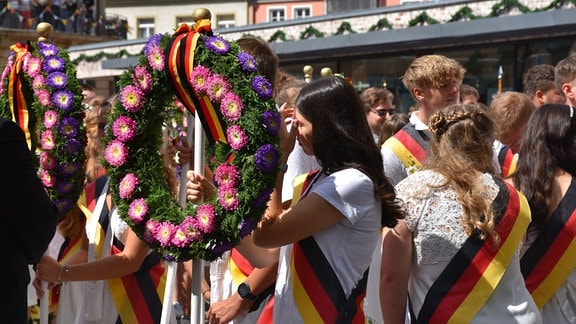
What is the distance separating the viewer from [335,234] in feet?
13.1

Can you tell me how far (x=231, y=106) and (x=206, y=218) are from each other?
1.38 feet

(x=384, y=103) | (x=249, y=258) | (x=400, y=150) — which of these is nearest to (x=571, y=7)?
(x=384, y=103)

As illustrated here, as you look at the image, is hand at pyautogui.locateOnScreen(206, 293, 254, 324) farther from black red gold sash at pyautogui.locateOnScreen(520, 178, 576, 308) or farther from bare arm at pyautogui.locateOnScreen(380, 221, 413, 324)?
black red gold sash at pyautogui.locateOnScreen(520, 178, 576, 308)

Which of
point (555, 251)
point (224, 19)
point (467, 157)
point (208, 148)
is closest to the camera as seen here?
point (467, 157)

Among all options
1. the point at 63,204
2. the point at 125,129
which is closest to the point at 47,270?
the point at 63,204

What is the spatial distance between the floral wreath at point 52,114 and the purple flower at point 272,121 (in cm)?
136

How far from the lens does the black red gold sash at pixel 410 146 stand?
5.48 meters

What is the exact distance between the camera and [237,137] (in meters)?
3.90

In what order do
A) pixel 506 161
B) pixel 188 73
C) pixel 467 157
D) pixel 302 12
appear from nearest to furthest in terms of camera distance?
1. pixel 188 73
2. pixel 467 157
3. pixel 506 161
4. pixel 302 12

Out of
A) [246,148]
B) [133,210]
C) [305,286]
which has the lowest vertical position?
[305,286]

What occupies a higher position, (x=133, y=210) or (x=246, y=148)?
(x=246, y=148)

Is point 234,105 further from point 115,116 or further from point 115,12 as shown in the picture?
point 115,12

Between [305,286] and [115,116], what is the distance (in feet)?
3.35

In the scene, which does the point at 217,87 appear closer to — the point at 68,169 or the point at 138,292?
the point at 68,169
